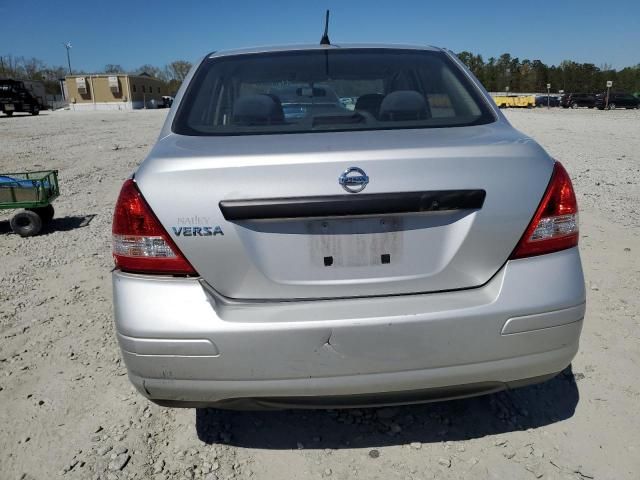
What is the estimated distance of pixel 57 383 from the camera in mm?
2781

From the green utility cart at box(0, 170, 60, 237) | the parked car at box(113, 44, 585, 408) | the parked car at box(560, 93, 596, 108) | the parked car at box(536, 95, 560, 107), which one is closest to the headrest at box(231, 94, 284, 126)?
the parked car at box(113, 44, 585, 408)

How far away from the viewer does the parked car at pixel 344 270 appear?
173 cm

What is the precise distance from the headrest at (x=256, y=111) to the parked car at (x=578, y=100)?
51297 mm

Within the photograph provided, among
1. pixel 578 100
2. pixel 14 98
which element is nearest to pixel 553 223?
pixel 14 98

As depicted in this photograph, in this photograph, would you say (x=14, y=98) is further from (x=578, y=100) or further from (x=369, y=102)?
(x=578, y=100)

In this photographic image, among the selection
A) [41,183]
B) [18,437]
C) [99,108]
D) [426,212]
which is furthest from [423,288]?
[99,108]

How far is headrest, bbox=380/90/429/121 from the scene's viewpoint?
7.60 ft

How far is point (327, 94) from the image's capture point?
288cm

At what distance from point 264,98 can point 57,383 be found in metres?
1.91

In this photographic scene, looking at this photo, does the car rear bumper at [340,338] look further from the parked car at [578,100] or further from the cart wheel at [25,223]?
the parked car at [578,100]

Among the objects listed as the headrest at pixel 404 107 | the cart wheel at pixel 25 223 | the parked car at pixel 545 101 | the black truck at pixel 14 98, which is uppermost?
Result: the black truck at pixel 14 98

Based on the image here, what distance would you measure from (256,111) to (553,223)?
4.42 ft

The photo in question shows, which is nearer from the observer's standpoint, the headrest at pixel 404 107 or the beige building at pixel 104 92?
the headrest at pixel 404 107

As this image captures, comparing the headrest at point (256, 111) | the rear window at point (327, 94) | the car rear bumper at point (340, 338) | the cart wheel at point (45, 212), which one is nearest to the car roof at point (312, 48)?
the rear window at point (327, 94)
